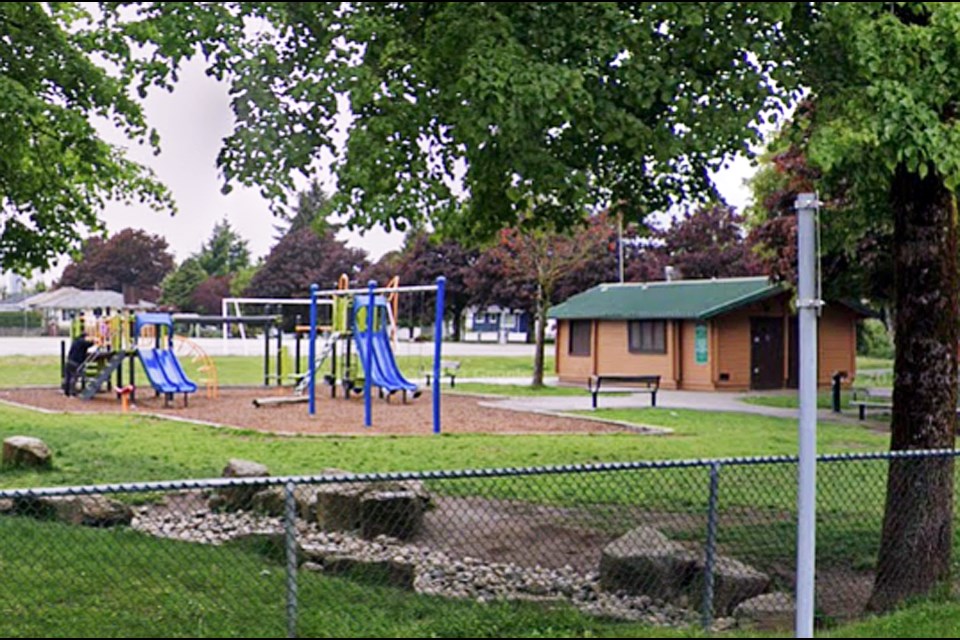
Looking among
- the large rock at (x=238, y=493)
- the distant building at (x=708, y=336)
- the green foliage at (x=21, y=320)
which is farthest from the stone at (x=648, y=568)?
the green foliage at (x=21, y=320)

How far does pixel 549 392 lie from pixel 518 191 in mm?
22589

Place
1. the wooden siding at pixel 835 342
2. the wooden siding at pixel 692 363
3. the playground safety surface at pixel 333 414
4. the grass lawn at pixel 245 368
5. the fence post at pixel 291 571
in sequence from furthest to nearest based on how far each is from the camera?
the grass lawn at pixel 245 368, the wooden siding at pixel 835 342, the wooden siding at pixel 692 363, the playground safety surface at pixel 333 414, the fence post at pixel 291 571

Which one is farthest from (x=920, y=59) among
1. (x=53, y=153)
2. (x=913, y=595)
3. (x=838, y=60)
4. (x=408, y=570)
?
(x=53, y=153)

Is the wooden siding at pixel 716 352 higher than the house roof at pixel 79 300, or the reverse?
the house roof at pixel 79 300

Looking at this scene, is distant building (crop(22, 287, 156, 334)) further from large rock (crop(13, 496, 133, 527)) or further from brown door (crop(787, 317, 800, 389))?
large rock (crop(13, 496, 133, 527))

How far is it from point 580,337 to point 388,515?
89.0 feet

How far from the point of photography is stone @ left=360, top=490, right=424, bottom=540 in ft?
31.1

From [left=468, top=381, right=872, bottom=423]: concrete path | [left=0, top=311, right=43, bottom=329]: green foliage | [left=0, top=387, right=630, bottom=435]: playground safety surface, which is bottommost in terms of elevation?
[left=0, top=387, right=630, bottom=435]: playground safety surface

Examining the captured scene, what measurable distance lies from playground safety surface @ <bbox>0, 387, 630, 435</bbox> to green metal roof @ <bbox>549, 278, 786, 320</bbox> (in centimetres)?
819

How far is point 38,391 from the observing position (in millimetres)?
28578

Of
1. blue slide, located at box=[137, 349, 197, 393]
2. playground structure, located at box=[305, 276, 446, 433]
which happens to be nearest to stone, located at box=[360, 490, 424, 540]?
playground structure, located at box=[305, 276, 446, 433]

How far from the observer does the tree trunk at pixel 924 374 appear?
7.76 m

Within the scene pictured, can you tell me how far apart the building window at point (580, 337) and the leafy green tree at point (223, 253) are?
57364 millimetres

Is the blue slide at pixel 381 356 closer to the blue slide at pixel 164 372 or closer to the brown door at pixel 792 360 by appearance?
the blue slide at pixel 164 372
